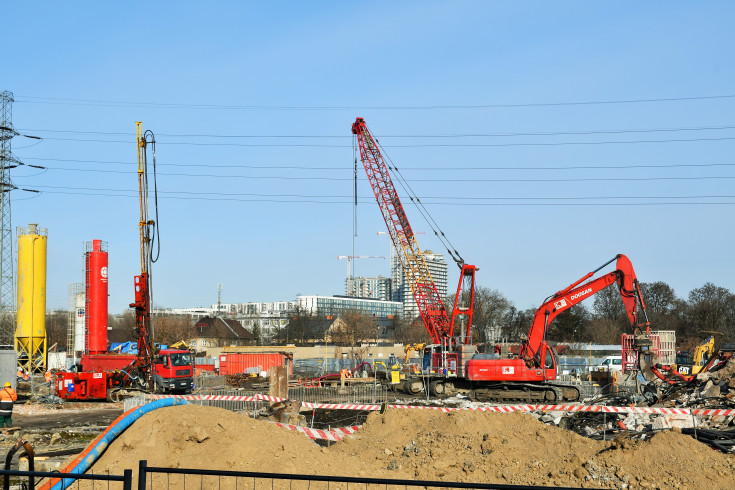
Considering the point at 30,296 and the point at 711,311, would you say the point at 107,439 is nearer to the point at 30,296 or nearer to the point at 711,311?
the point at 30,296

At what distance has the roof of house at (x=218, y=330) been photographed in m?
109

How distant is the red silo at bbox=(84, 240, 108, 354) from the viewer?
39469 mm

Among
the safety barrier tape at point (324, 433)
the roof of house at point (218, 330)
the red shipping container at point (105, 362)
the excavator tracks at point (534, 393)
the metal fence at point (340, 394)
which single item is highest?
the safety barrier tape at point (324, 433)

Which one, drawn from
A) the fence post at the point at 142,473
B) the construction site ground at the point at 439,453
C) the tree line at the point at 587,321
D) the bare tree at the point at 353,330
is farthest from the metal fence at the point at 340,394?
the bare tree at the point at 353,330

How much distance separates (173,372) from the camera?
3198 centimetres

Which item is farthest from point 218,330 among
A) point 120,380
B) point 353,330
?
point 120,380

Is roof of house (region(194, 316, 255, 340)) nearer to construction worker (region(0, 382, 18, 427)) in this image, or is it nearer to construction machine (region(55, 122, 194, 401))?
construction machine (region(55, 122, 194, 401))

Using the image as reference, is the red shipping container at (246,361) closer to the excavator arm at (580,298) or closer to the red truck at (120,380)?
the red truck at (120,380)

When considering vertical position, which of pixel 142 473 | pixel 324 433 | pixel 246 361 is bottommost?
pixel 246 361

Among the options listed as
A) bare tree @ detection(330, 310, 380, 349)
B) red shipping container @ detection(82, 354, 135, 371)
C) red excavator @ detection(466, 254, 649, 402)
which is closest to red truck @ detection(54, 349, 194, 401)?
red shipping container @ detection(82, 354, 135, 371)

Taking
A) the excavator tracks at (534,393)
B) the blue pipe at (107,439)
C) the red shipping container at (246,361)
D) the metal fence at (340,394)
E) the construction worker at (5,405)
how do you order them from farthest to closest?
the red shipping container at (246,361) < the metal fence at (340,394) < the excavator tracks at (534,393) < the construction worker at (5,405) < the blue pipe at (107,439)

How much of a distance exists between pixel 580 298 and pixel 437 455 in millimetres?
17083

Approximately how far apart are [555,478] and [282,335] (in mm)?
109540

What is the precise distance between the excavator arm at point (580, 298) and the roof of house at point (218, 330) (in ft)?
274
